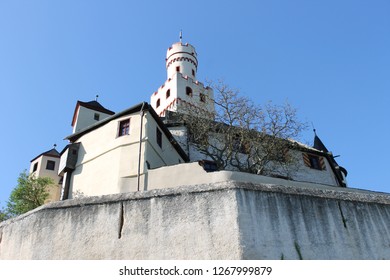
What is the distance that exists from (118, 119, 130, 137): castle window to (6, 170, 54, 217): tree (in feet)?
21.4

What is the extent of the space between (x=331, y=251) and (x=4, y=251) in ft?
20.5

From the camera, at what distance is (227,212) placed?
6.44 meters

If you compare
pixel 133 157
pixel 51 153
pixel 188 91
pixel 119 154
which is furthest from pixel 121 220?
pixel 188 91

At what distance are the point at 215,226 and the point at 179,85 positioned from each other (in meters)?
35.6

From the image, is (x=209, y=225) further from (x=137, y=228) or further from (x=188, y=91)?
(x=188, y=91)

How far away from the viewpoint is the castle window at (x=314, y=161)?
2475 centimetres

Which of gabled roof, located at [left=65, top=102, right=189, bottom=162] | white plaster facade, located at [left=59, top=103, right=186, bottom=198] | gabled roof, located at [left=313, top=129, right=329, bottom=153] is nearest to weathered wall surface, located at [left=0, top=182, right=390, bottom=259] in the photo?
white plaster facade, located at [left=59, top=103, right=186, bottom=198]

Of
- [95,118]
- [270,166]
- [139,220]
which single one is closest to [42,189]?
[95,118]

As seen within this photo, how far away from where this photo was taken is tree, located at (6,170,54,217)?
798 inches

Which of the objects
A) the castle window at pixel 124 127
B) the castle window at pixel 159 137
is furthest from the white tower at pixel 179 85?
the castle window at pixel 124 127

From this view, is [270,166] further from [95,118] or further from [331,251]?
[331,251]

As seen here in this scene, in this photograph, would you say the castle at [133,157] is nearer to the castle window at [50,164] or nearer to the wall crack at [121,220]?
the castle window at [50,164]
